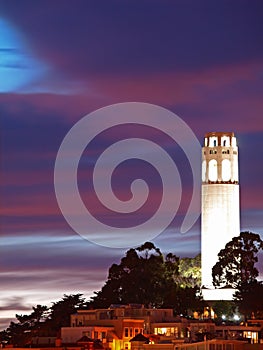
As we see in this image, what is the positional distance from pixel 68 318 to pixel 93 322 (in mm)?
13599

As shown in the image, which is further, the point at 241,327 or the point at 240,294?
the point at 240,294

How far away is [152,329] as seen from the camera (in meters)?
189

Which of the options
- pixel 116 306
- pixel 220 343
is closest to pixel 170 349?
pixel 220 343

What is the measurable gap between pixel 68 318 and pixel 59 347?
2402 cm

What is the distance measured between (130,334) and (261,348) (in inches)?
658

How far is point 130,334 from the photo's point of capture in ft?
606

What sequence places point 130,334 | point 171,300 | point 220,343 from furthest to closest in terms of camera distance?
point 171,300, point 130,334, point 220,343

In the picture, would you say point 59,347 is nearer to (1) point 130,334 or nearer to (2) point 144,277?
(1) point 130,334

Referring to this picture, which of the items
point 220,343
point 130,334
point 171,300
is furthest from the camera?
point 171,300

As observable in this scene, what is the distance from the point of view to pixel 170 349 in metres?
172

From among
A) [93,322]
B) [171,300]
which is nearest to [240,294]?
[171,300]

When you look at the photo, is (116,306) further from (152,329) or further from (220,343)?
(220,343)

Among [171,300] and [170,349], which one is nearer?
[170,349]

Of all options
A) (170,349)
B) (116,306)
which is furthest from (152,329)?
(170,349)
